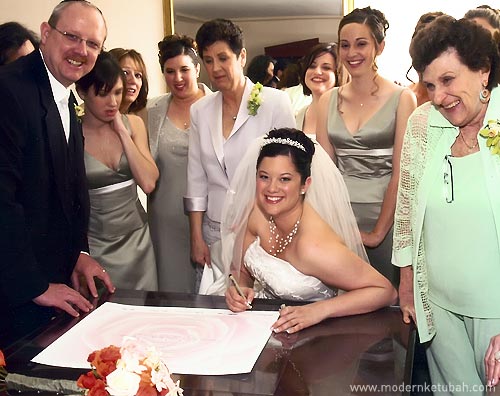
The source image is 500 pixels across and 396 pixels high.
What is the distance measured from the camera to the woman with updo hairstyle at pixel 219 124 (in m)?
2.95

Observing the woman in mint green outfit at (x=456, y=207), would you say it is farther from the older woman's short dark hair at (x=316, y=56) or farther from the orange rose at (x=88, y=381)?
the older woman's short dark hair at (x=316, y=56)

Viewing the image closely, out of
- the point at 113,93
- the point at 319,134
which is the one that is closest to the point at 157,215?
the point at 113,93

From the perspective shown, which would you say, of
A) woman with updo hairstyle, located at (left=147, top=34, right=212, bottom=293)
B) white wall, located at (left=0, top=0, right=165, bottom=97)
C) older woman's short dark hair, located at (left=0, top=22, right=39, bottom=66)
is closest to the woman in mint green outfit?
woman with updo hairstyle, located at (left=147, top=34, right=212, bottom=293)

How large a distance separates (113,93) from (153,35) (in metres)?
1.92

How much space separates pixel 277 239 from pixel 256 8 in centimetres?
261

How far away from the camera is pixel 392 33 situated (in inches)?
182

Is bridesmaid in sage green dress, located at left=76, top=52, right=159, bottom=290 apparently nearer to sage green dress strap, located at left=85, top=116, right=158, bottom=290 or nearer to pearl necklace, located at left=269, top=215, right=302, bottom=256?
sage green dress strap, located at left=85, top=116, right=158, bottom=290

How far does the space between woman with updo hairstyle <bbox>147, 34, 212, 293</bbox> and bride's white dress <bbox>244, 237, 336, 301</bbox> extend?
3.84 feet

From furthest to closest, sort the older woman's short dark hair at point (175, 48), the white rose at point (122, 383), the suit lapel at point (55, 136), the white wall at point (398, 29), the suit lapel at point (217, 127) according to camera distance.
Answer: the white wall at point (398, 29), the older woman's short dark hair at point (175, 48), the suit lapel at point (217, 127), the suit lapel at point (55, 136), the white rose at point (122, 383)

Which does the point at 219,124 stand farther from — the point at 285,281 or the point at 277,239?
the point at 285,281

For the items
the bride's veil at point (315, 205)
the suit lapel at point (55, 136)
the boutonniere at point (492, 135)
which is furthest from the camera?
the bride's veil at point (315, 205)

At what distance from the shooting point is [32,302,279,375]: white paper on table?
1651mm

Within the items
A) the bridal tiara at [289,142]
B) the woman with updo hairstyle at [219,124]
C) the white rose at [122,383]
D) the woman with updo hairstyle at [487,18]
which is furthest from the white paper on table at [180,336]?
the woman with updo hairstyle at [487,18]

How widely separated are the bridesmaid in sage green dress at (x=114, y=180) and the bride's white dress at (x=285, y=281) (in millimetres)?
875
